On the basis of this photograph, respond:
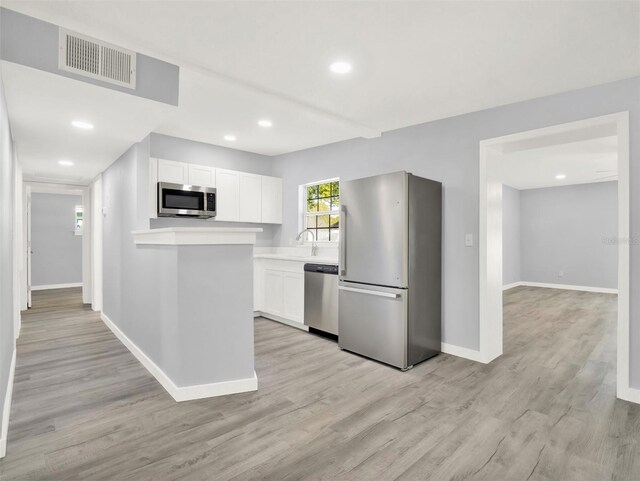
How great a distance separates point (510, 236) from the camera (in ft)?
26.7

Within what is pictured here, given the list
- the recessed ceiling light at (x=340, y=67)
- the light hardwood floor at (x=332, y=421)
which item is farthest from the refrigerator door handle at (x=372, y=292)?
the recessed ceiling light at (x=340, y=67)

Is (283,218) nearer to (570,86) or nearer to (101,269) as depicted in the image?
(101,269)

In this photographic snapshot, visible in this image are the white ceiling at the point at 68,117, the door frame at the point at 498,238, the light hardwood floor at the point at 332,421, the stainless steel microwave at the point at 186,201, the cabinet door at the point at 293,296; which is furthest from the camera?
the cabinet door at the point at 293,296

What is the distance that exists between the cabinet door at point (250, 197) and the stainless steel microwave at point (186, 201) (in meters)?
0.55

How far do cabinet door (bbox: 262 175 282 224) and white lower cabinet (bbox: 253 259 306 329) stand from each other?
76 cm

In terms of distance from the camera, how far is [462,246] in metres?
3.41

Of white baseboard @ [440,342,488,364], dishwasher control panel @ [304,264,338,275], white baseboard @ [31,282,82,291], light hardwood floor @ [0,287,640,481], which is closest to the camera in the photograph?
light hardwood floor @ [0,287,640,481]

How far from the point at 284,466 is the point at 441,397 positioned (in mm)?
1335

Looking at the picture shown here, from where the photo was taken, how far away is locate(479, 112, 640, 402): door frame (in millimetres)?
2525

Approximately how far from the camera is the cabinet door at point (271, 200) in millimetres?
5250

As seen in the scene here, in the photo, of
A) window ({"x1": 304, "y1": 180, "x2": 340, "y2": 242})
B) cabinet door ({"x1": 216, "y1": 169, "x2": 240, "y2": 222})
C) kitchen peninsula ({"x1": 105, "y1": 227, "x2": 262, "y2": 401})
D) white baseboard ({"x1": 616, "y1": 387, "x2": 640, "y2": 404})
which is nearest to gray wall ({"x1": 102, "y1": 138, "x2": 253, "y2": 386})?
kitchen peninsula ({"x1": 105, "y1": 227, "x2": 262, "y2": 401})

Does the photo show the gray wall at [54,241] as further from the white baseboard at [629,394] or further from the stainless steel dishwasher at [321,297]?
the white baseboard at [629,394]

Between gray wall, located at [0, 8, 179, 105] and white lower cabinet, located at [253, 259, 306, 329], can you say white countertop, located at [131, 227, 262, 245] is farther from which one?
white lower cabinet, located at [253, 259, 306, 329]

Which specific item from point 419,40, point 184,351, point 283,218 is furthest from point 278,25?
point 283,218
